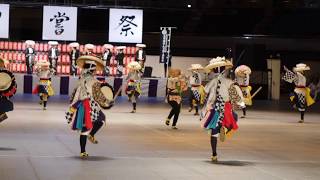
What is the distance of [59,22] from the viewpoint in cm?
3047

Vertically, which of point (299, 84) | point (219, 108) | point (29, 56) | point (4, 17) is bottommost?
point (219, 108)

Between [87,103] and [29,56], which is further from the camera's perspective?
[29,56]

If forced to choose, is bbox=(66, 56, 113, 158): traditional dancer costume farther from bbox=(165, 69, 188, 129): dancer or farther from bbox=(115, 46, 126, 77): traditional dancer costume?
bbox=(115, 46, 126, 77): traditional dancer costume

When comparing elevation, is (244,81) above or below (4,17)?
below

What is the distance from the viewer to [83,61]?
12.2 metres

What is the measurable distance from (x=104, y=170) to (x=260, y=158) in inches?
137

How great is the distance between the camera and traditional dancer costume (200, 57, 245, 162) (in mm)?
11898

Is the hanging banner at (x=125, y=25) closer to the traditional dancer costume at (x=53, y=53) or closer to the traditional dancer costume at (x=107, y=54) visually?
the traditional dancer costume at (x=107, y=54)

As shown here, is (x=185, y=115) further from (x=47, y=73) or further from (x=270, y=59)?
(x=270, y=59)

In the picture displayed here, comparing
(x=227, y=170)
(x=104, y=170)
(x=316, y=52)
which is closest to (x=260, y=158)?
(x=227, y=170)

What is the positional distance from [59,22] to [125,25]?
289 cm

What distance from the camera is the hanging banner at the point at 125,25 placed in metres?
30.7

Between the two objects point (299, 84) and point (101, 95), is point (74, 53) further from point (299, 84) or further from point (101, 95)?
point (101, 95)

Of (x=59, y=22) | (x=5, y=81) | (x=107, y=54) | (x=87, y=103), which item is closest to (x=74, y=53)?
(x=107, y=54)
